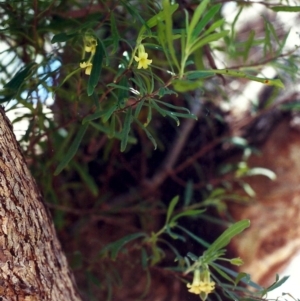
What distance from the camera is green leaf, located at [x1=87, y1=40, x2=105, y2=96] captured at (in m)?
0.61

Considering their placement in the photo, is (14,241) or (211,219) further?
(211,219)

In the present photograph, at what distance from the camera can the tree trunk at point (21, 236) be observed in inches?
22.4

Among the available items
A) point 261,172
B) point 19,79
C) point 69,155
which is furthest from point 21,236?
point 261,172

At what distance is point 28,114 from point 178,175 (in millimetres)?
561

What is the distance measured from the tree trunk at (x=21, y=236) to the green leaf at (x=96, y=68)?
0.11 m

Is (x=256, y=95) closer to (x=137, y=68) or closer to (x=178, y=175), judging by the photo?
(x=178, y=175)

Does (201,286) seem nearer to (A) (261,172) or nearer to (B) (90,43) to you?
(B) (90,43)

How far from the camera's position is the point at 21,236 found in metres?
0.59

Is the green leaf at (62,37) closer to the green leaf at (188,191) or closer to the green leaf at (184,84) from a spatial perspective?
the green leaf at (184,84)

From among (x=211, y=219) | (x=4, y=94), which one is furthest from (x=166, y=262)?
(x=4, y=94)

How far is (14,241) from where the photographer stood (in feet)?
1.90

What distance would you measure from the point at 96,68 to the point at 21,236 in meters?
0.21

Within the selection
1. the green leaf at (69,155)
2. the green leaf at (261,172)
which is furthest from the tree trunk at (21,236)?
the green leaf at (261,172)

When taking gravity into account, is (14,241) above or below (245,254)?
above
